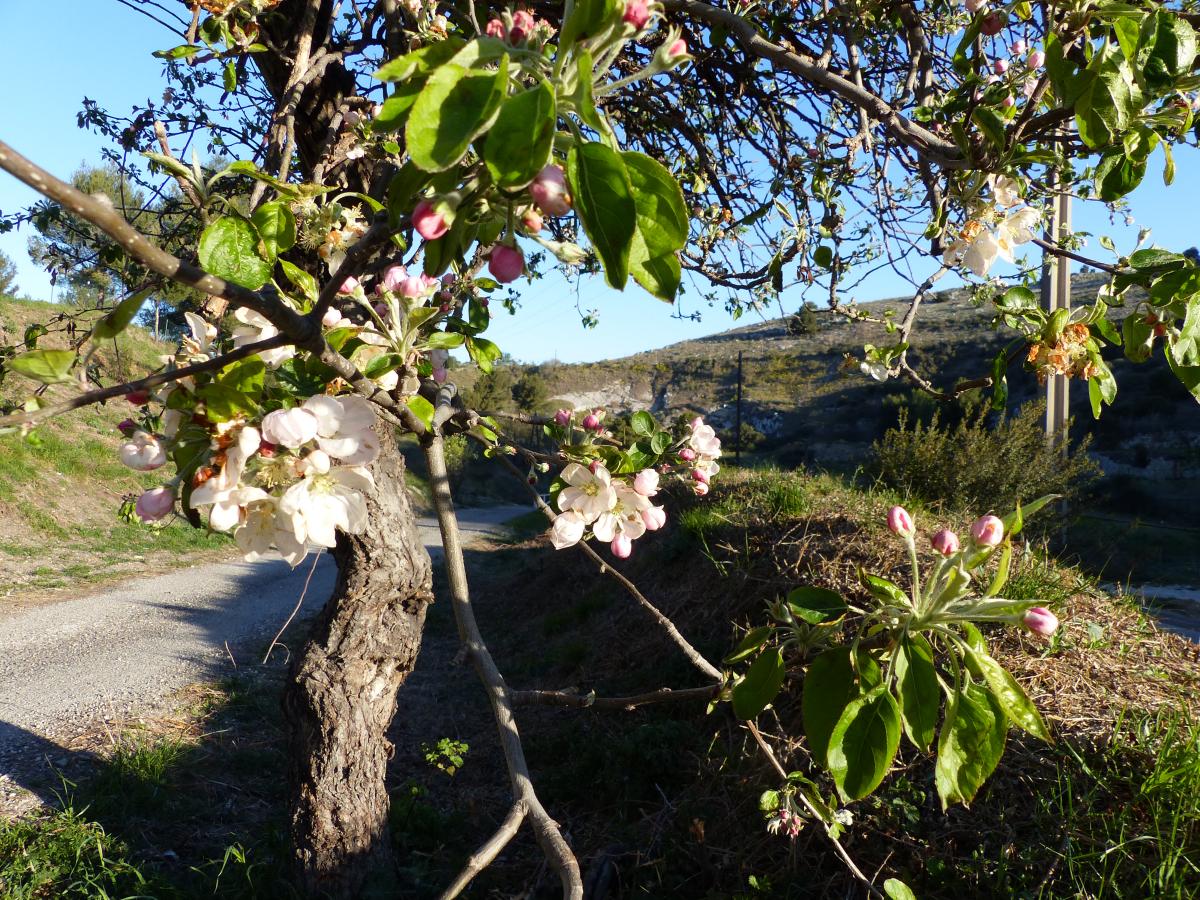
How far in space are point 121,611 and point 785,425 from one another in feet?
63.9

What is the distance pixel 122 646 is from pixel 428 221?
6634mm

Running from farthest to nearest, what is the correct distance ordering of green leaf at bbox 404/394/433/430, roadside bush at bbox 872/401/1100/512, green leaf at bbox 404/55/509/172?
roadside bush at bbox 872/401/1100/512 < green leaf at bbox 404/394/433/430 < green leaf at bbox 404/55/509/172

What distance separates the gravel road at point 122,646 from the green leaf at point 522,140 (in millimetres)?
4362

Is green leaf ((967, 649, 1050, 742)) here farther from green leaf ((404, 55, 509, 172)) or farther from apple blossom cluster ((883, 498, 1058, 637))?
green leaf ((404, 55, 509, 172))

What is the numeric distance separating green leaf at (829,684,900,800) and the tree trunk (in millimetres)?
1777

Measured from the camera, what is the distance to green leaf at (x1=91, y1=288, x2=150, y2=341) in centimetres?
61

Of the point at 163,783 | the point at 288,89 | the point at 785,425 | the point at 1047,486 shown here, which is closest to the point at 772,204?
the point at 288,89

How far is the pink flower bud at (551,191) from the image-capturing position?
573 mm

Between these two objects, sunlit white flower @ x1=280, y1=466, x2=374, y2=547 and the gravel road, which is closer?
sunlit white flower @ x1=280, y1=466, x2=374, y2=547

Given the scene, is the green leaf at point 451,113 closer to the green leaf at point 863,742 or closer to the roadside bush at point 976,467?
the green leaf at point 863,742

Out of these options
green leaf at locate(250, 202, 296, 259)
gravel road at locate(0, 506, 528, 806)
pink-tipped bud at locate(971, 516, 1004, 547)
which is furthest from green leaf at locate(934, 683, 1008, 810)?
gravel road at locate(0, 506, 528, 806)

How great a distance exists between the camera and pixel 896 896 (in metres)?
1.40

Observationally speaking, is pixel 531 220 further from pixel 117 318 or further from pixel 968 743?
pixel 968 743

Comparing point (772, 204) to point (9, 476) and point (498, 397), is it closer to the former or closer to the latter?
point (9, 476)
